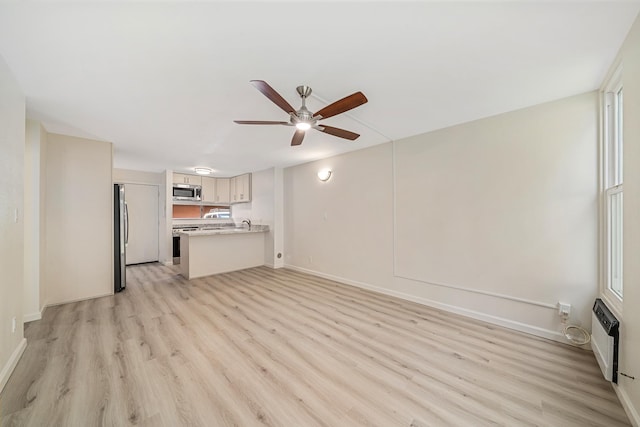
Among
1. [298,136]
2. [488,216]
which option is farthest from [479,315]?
[298,136]

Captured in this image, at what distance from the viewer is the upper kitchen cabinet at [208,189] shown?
21.3 feet

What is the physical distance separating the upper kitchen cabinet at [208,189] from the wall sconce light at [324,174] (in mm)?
3594

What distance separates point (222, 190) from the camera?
687 centimetres

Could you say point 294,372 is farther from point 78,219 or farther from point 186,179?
point 186,179

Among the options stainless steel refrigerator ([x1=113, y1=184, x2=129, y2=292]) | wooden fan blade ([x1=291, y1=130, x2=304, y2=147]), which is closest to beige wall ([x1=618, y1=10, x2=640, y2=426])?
wooden fan blade ([x1=291, y1=130, x2=304, y2=147])

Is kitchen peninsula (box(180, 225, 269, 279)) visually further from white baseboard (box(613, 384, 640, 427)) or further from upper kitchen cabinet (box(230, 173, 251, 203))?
white baseboard (box(613, 384, 640, 427))

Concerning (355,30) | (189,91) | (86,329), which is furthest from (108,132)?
(355,30)

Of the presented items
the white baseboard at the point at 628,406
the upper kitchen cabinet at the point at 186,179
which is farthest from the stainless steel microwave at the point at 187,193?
the white baseboard at the point at 628,406

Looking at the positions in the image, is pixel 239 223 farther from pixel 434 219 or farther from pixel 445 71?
pixel 445 71

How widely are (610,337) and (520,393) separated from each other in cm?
78

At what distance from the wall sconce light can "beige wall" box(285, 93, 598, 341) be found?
Result: 1.25 ft

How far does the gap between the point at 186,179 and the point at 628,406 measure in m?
7.50

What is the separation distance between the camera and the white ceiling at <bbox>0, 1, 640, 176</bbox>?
136 cm

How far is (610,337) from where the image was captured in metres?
1.71
